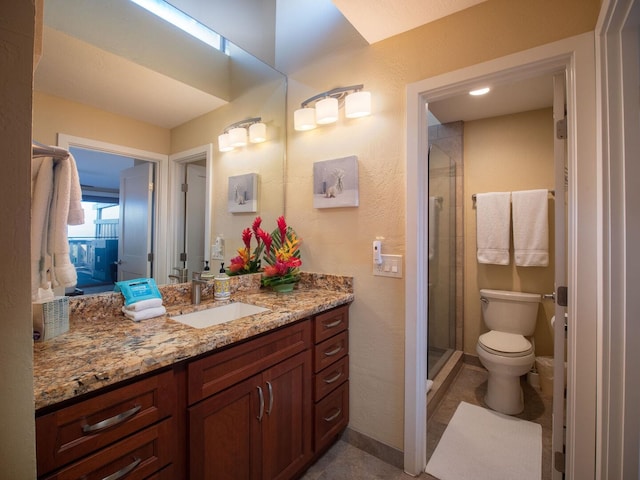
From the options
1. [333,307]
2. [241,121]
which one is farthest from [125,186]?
[333,307]

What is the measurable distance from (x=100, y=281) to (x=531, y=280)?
3065 millimetres

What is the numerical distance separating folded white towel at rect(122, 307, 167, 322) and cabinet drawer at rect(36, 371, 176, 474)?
435 mm

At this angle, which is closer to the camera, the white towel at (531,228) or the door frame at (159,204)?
the door frame at (159,204)

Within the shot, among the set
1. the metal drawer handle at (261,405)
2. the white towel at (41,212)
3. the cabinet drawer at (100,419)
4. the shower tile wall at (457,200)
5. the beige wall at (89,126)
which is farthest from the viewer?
the shower tile wall at (457,200)

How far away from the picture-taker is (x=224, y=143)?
1793 mm

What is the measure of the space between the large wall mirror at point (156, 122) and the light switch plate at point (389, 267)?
0.83 metres

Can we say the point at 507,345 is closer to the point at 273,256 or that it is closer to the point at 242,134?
the point at 273,256

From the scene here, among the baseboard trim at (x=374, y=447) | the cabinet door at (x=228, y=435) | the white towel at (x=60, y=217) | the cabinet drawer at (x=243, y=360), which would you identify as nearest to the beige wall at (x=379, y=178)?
the baseboard trim at (x=374, y=447)

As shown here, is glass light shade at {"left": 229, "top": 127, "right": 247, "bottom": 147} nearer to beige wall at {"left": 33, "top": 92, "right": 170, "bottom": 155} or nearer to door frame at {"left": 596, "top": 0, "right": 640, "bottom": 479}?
beige wall at {"left": 33, "top": 92, "right": 170, "bottom": 155}

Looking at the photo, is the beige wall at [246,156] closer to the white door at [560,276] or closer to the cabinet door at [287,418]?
the cabinet door at [287,418]

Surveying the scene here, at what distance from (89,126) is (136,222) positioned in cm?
44

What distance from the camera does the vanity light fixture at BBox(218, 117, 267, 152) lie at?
1.79 metres

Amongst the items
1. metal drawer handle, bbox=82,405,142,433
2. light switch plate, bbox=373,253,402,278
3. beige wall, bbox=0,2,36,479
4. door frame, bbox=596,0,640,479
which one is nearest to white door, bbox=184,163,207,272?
metal drawer handle, bbox=82,405,142,433

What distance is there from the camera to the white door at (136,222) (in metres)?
1.33
